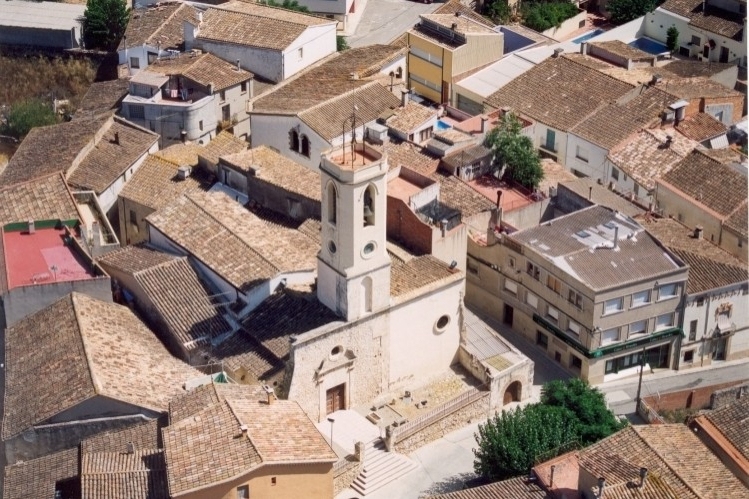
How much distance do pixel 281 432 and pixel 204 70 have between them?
35147 millimetres

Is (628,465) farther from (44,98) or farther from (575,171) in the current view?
(44,98)

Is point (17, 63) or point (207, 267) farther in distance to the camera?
point (17, 63)

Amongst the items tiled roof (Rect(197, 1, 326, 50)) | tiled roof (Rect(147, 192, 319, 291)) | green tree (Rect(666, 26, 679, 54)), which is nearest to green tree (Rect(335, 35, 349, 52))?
tiled roof (Rect(197, 1, 326, 50))

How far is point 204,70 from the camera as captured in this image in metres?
84.2

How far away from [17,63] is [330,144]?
29.6 metres

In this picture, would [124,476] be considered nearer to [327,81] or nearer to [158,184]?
[158,184]

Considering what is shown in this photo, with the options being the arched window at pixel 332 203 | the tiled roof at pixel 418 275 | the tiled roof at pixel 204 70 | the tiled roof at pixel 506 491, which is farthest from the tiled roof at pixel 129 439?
the tiled roof at pixel 204 70

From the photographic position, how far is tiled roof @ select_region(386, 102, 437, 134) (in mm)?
78250

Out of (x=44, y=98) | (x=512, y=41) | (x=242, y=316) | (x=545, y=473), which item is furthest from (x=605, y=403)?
(x=44, y=98)

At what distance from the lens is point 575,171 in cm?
8250

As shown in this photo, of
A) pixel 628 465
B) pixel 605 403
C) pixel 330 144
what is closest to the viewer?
pixel 628 465

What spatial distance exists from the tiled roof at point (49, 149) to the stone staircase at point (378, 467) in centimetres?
2658

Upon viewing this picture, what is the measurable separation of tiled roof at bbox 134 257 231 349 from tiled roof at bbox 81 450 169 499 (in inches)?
312

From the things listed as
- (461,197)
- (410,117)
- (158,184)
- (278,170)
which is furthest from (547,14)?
(158,184)
